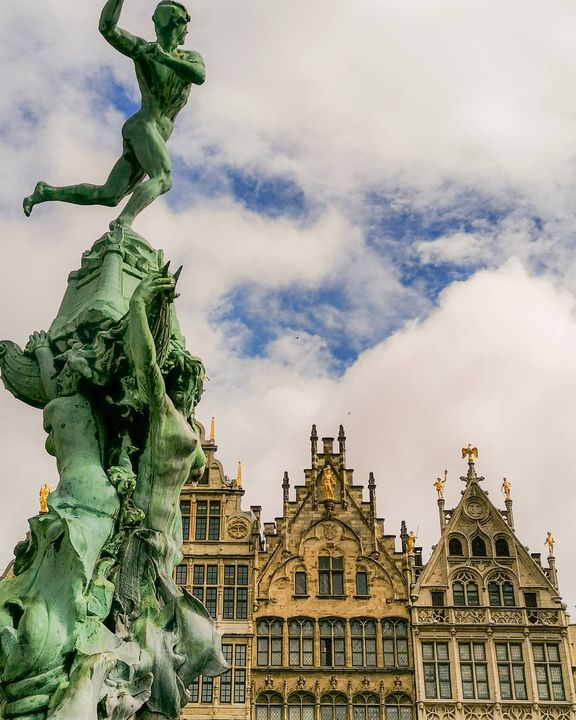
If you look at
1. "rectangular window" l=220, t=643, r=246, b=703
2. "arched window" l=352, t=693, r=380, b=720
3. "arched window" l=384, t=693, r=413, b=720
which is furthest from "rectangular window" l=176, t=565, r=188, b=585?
"arched window" l=384, t=693, r=413, b=720

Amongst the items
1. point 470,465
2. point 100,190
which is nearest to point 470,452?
point 470,465

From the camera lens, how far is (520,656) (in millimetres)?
33125

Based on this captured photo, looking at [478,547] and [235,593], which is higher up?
[478,547]

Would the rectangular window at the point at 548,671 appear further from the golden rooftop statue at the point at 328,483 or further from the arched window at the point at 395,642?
the golden rooftop statue at the point at 328,483

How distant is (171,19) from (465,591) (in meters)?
26.7

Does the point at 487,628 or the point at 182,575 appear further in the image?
the point at 182,575

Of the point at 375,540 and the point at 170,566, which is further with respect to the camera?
the point at 375,540

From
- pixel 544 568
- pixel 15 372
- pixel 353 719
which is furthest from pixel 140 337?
pixel 544 568

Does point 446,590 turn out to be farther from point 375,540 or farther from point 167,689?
point 167,689

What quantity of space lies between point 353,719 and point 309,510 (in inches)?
291

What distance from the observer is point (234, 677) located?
3250cm

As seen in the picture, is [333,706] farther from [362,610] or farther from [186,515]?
[186,515]

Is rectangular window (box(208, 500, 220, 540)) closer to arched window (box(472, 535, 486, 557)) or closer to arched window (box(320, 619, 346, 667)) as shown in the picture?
arched window (box(320, 619, 346, 667))

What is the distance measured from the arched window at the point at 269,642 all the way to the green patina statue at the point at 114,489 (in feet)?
77.8
